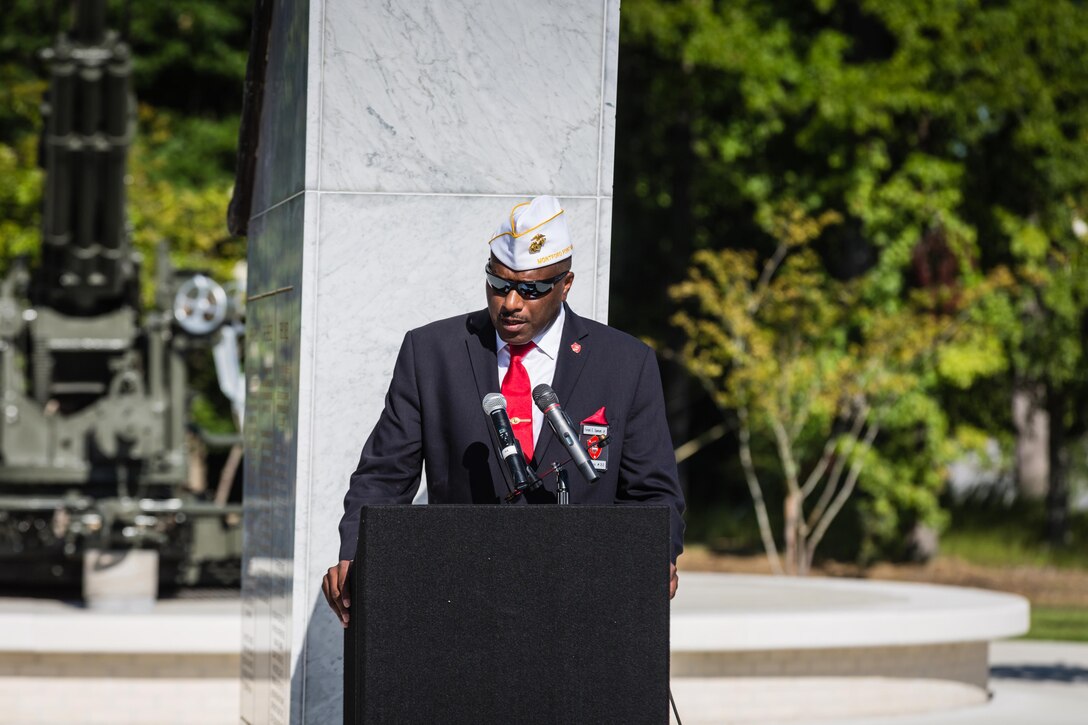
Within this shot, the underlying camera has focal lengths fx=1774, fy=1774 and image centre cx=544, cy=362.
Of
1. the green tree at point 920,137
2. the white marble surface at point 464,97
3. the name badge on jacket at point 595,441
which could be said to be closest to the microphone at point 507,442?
the name badge on jacket at point 595,441

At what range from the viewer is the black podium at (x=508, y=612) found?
3.78m

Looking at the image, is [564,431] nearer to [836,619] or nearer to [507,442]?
[507,442]

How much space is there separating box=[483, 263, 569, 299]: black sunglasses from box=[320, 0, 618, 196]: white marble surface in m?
1.11

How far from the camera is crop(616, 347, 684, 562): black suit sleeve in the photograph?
4.32 metres

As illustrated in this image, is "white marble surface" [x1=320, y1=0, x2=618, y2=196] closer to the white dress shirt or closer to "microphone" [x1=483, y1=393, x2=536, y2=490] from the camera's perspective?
the white dress shirt

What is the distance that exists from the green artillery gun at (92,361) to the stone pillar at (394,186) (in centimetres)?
908

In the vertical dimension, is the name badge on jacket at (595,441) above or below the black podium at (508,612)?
above

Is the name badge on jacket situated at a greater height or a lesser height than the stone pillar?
lesser

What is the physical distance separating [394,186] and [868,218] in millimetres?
18298

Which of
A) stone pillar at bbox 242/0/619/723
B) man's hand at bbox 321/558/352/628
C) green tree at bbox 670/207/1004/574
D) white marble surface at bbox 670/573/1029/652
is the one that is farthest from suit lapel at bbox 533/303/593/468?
green tree at bbox 670/207/1004/574

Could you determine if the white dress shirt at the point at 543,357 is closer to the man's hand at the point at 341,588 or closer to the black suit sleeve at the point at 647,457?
the black suit sleeve at the point at 647,457

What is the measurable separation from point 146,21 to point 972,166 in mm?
15100

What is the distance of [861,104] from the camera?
22297mm

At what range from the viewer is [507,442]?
12.8 feet
